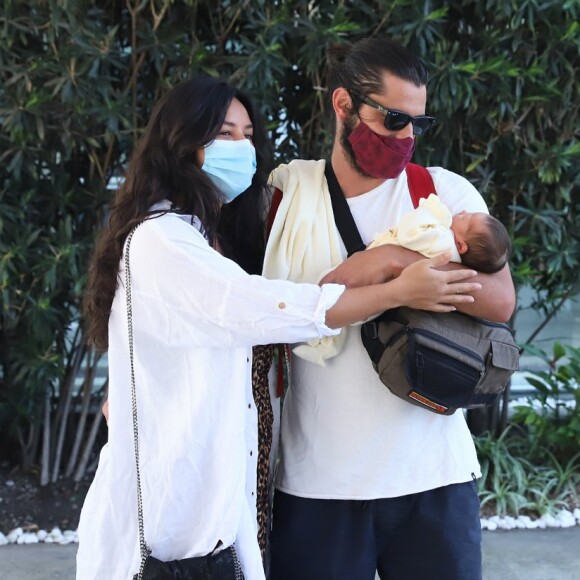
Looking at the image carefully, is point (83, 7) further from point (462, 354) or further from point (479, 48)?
point (462, 354)

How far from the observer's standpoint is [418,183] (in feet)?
6.93

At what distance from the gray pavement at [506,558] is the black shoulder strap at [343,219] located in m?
2.28

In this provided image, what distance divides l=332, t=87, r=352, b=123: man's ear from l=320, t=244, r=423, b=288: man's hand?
1.40 feet

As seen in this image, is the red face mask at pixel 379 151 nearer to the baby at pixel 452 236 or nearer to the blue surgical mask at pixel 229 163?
the baby at pixel 452 236

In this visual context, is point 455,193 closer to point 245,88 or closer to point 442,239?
point 442,239

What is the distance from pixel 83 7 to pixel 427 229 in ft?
7.35

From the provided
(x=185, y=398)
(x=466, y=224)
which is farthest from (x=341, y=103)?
(x=185, y=398)

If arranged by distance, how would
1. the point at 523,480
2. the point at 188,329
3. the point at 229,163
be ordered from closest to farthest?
1. the point at 188,329
2. the point at 229,163
3. the point at 523,480

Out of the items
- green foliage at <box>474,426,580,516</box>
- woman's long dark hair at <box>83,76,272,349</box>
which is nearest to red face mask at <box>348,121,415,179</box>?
woman's long dark hair at <box>83,76,272,349</box>

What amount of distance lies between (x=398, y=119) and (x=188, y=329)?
2.42 ft

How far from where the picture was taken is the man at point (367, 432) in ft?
6.56

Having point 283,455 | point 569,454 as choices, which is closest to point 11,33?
point 283,455

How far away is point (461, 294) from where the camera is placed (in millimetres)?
1827

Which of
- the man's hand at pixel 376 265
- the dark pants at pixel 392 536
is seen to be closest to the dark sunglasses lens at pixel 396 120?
the man's hand at pixel 376 265
